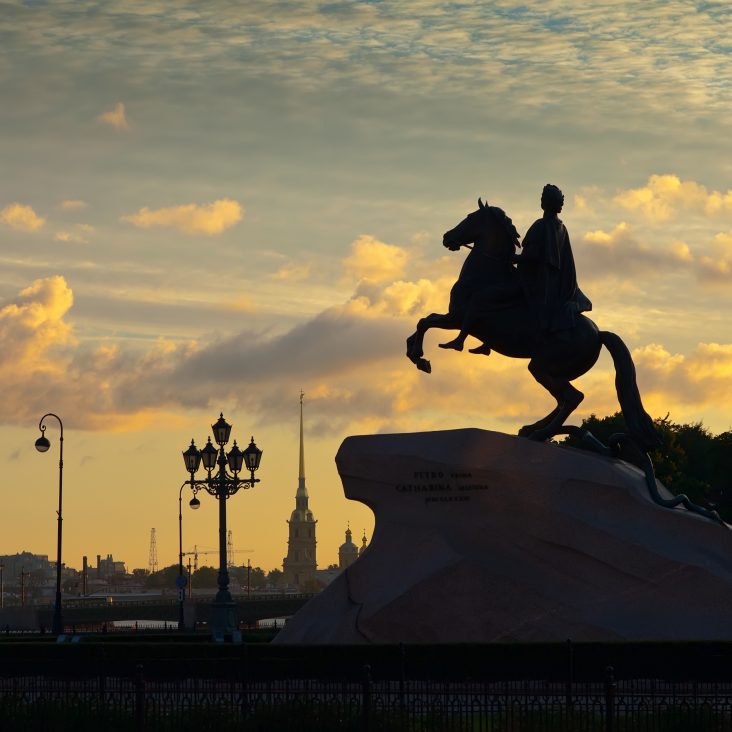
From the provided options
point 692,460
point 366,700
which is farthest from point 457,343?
point 692,460

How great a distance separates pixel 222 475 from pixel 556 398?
12.6 metres

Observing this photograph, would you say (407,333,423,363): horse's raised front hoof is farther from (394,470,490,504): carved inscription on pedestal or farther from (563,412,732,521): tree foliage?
(563,412,732,521): tree foliage

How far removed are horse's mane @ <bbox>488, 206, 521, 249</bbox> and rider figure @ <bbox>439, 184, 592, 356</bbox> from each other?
0.29 meters

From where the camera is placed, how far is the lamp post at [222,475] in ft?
131

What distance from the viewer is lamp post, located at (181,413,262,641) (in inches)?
1572

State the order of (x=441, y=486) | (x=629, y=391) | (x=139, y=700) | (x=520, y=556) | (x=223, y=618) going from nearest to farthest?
(x=139, y=700) → (x=520, y=556) → (x=441, y=486) → (x=629, y=391) → (x=223, y=618)

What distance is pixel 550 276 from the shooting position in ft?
97.1

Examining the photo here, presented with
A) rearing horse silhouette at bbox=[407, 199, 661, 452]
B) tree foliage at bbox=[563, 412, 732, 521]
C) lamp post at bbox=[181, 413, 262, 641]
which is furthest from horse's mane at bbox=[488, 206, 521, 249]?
tree foliage at bbox=[563, 412, 732, 521]

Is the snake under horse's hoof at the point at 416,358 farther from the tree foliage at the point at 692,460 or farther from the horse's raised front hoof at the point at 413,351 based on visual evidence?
the tree foliage at the point at 692,460

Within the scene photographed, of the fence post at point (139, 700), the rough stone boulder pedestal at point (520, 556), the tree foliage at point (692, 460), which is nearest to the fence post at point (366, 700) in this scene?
the fence post at point (139, 700)

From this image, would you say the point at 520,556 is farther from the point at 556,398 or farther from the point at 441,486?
the point at 556,398

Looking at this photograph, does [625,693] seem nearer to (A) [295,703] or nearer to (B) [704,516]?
(A) [295,703]

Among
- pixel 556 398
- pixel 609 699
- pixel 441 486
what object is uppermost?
pixel 556 398

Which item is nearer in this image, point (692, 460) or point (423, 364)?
point (423, 364)
